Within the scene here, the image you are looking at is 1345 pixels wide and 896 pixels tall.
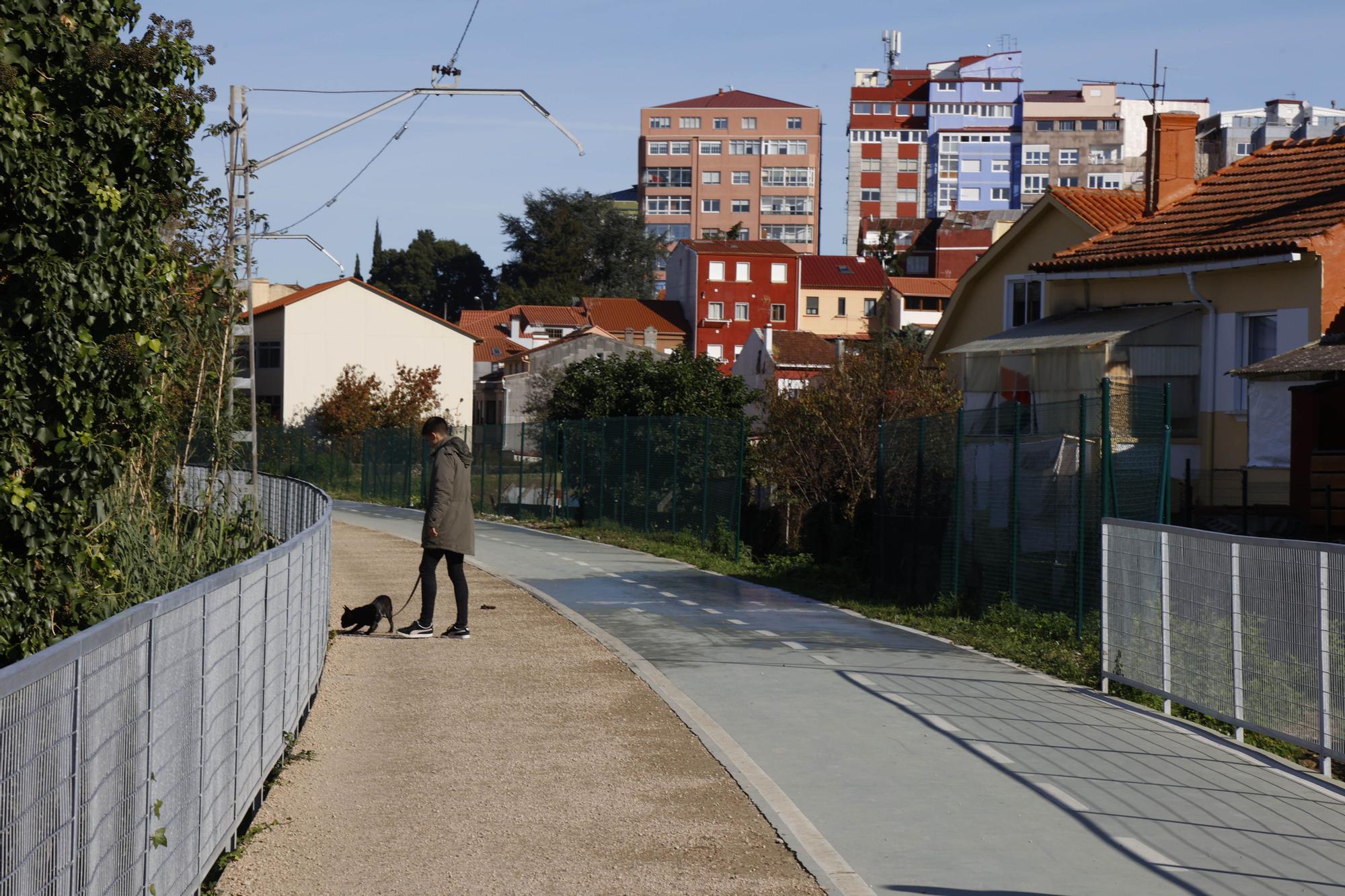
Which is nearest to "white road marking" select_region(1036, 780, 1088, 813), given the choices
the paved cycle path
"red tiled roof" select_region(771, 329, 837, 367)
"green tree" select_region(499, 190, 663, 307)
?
the paved cycle path

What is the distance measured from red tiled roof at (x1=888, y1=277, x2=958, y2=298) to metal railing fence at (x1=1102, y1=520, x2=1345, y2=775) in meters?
84.9

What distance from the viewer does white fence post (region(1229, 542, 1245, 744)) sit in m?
8.95

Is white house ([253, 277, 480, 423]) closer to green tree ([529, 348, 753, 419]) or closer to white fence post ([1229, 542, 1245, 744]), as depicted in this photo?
green tree ([529, 348, 753, 419])

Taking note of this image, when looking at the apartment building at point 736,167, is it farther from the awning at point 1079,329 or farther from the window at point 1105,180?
the awning at point 1079,329

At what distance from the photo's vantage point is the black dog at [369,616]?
13.2 meters

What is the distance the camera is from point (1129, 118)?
129250mm

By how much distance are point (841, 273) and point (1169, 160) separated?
74013 millimetres

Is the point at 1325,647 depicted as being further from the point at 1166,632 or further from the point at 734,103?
the point at 734,103

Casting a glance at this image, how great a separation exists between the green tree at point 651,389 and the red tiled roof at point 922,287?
56.0 m

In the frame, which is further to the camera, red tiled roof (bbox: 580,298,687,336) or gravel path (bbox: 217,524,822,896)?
red tiled roof (bbox: 580,298,687,336)

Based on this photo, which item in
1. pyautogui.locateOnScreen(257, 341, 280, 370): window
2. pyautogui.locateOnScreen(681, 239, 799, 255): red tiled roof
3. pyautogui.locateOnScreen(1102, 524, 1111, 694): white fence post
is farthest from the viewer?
pyautogui.locateOnScreen(681, 239, 799, 255): red tiled roof

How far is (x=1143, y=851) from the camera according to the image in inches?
250

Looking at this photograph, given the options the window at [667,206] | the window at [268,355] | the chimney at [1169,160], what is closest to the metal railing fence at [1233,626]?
Result: the chimney at [1169,160]

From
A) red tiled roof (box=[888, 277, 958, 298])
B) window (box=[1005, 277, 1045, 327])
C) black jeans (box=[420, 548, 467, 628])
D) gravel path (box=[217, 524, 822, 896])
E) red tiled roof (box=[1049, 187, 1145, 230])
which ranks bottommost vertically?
gravel path (box=[217, 524, 822, 896])
